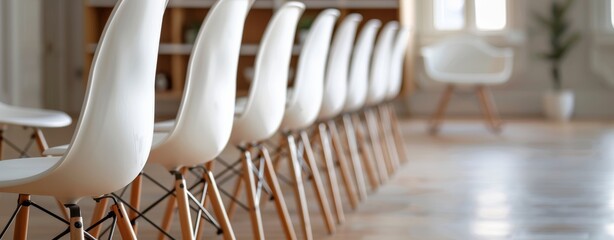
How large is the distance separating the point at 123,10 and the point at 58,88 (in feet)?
26.0

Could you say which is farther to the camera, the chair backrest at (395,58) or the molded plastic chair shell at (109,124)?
the chair backrest at (395,58)

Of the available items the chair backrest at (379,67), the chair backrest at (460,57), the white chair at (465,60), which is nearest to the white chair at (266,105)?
the chair backrest at (379,67)

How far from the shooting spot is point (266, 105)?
2.85 m

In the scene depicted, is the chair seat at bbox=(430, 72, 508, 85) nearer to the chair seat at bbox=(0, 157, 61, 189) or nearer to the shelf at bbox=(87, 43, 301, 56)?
the shelf at bbox=(87, 43, 301, 56)

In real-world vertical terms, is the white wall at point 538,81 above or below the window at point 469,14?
below

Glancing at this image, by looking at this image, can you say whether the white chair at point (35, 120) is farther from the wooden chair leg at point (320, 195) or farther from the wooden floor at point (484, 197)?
the wooden chair leg at point (320, 195)

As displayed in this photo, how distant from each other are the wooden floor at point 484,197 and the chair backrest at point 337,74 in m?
0.42

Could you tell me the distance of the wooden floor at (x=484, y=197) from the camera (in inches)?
134

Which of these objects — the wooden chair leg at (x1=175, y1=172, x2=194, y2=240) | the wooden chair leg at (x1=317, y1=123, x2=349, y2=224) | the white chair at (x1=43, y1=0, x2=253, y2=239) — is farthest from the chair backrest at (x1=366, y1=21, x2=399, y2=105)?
the wooden chair leg at (x1=175, y1=172, x2=194, y2=240)

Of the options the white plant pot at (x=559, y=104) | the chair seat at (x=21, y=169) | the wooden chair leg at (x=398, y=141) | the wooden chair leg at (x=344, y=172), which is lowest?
the white plant pot at (x=559, y=104)

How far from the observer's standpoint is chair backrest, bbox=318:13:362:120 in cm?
380

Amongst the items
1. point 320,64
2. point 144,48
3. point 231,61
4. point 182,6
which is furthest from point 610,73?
point 144,48

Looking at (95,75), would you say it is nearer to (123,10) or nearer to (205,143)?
(123,10)

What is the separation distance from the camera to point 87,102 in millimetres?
1691
